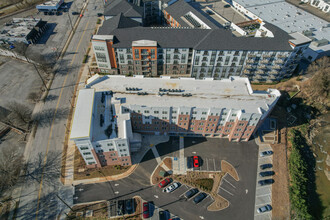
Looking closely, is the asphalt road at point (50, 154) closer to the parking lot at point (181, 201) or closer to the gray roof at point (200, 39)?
the parking lot at point (181, 201)

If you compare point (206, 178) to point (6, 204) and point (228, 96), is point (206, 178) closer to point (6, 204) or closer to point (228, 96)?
point (228, 96)

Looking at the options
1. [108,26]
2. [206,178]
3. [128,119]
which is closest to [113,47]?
[108,26]

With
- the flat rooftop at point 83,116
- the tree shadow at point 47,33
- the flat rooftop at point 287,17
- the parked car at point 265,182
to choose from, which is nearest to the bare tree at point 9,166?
the flat rooftop at point 83,116

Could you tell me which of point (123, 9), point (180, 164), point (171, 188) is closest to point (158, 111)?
point (180, 164)

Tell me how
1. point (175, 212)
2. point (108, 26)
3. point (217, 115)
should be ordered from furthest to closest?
1. point (108, 26)
2. point (217, 115)
3. point (175, 212)

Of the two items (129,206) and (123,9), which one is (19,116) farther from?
(123,9)

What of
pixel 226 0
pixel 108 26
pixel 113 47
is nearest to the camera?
pixel 113 47
